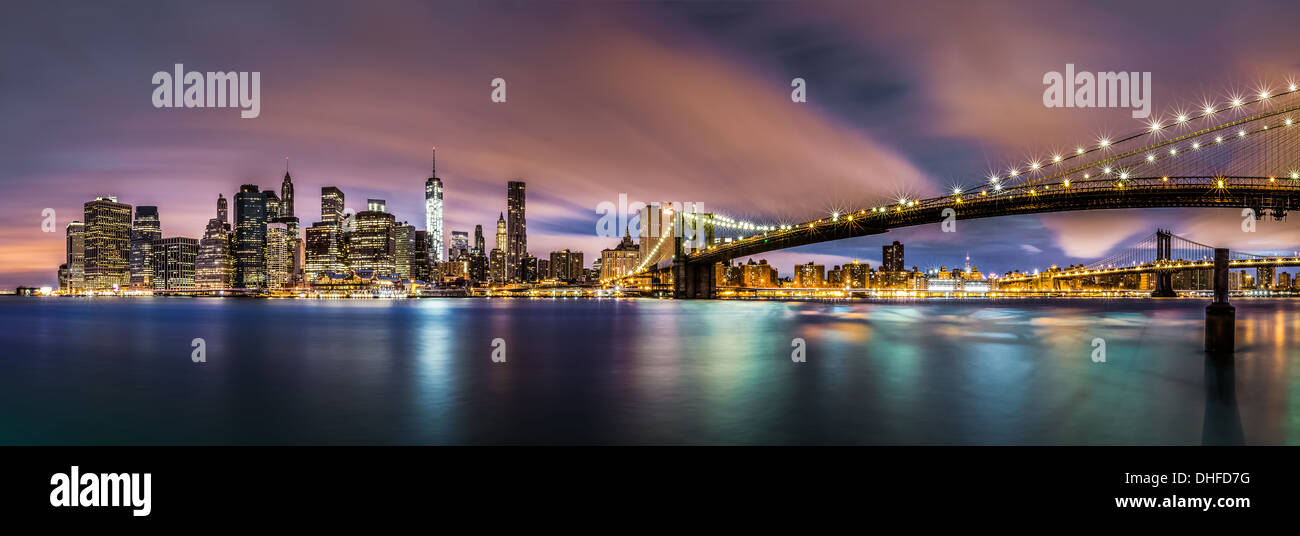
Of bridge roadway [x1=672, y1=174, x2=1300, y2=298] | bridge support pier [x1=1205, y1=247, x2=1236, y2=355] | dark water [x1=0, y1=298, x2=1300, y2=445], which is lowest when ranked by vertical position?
dark water [x1=0, y1=298, x2=1300, y2=445]

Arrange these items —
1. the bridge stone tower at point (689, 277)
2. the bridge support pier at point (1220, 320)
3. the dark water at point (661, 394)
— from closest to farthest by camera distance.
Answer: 1. the dark water at point (661, 394)
2. the bridge support pier at point (1220, 320)
3. the bridge stone tower at point (689, 277)

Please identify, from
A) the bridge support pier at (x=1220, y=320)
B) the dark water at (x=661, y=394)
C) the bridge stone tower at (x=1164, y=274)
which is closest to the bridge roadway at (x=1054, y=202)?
the dark water at (x=661, y=394)

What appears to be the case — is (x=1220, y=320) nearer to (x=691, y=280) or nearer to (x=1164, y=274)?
(x=691, y=280)

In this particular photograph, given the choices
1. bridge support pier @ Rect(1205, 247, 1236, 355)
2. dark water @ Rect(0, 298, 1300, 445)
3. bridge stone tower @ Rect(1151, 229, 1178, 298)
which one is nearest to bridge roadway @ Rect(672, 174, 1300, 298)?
dark water @ Rect(0, 298, 1300, 445)

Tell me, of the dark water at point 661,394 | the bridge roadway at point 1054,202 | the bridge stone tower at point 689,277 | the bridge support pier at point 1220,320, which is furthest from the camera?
the bridge stone tower at point 689,277

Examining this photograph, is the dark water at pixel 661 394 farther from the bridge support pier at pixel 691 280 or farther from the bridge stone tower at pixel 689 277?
the bridge support pier at pixel 691 280

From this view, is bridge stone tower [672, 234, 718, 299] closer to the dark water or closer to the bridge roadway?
the bridge roadway
